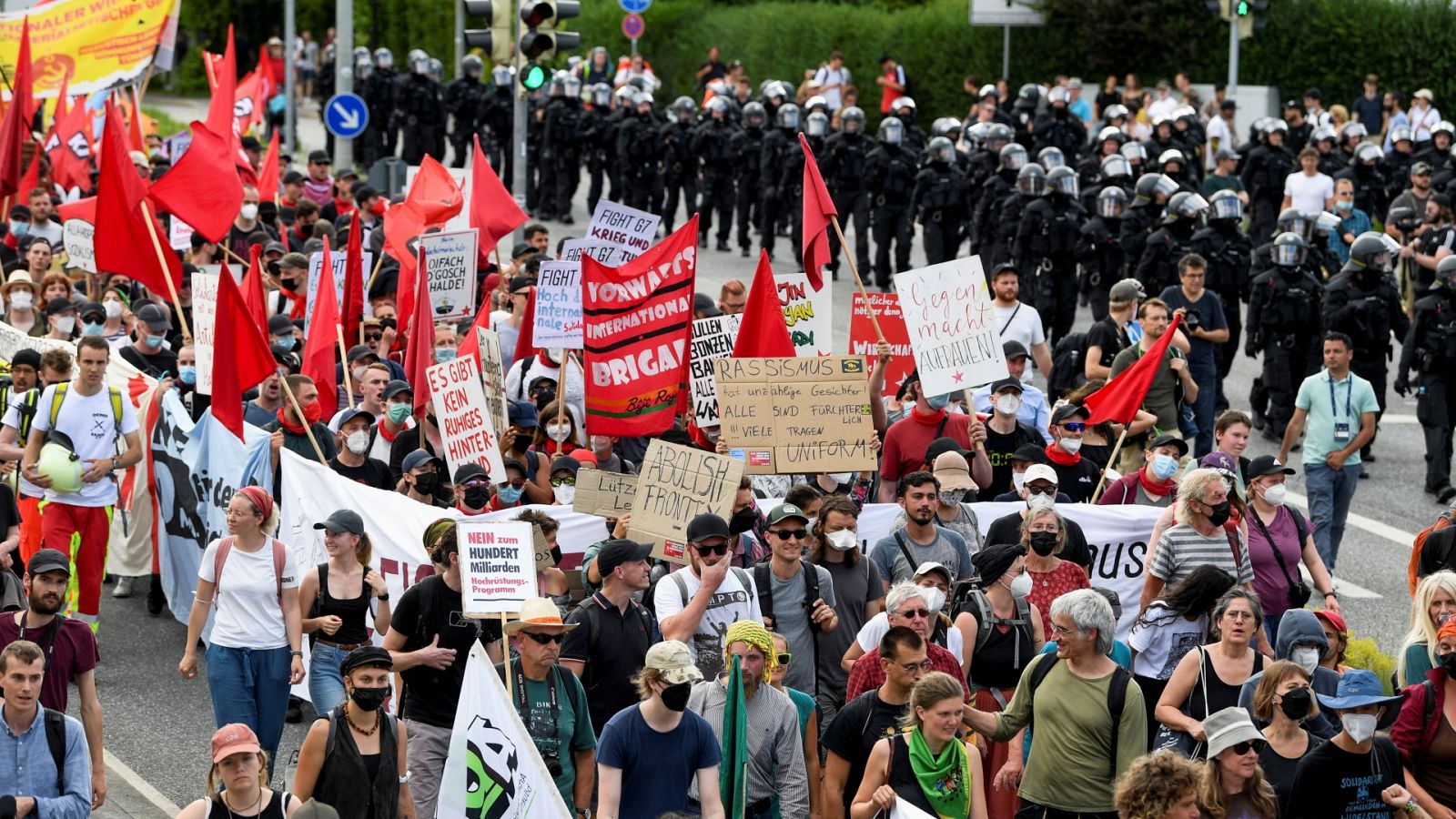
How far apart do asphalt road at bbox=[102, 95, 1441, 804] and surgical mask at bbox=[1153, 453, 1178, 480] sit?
2212 millimetres

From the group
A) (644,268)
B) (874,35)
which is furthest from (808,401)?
(874,35)

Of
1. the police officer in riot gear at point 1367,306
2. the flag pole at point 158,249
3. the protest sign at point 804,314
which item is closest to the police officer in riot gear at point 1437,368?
the police officer in riot gear at point 1367,306

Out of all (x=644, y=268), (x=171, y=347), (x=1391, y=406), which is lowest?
(x=1391, y=406)

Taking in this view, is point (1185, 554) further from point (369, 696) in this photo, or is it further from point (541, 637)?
point (369, 696)

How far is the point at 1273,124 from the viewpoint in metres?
25.6

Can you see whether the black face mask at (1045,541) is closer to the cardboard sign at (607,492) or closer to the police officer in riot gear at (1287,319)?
Answer: the cardboard sign at (607,492)

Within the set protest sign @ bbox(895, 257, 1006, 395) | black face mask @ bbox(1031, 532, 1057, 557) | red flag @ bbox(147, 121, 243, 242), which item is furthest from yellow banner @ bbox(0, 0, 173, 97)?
black face mask @ bbox(1031, 532, 1057, 557)

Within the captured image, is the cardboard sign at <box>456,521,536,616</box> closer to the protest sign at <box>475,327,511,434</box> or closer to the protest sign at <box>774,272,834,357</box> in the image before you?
the protest sign at <box>475,327,511,434</box>

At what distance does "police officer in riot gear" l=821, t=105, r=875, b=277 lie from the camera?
2358cm

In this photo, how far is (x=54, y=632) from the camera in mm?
9273

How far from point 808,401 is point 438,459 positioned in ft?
6.49

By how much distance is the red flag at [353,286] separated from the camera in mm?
14406

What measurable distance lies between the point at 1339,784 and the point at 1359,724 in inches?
8.2

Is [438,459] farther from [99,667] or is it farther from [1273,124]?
[1273,124]
